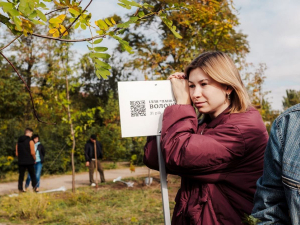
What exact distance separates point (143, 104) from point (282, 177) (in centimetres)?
126

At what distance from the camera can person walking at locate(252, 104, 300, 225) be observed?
1064 mm

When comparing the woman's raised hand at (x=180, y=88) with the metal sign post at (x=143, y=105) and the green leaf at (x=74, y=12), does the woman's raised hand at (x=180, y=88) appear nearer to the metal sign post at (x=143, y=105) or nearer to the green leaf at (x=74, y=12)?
the metal sign post at (x=143, y=105)

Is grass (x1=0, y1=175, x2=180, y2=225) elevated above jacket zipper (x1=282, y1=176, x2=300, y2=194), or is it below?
below

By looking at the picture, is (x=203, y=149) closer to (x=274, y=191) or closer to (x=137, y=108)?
(x=274, y=191)

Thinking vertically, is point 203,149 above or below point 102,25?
below

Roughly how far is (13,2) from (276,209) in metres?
1.38

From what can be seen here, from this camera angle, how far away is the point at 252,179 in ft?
5.73

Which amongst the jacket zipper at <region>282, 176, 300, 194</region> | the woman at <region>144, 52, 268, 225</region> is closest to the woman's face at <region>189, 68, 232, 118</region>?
the woman at <region>144, 52, 268, 225</region>

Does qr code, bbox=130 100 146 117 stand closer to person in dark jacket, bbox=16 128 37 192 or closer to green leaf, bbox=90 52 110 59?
green leaf, bbox=90 52 110 59

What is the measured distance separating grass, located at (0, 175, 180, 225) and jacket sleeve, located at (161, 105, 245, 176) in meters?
3.88

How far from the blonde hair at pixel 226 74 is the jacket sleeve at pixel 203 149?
0.20m

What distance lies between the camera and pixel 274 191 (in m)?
1.16

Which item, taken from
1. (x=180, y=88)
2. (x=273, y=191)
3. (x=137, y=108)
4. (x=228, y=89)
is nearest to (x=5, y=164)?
(x=137, y=108)

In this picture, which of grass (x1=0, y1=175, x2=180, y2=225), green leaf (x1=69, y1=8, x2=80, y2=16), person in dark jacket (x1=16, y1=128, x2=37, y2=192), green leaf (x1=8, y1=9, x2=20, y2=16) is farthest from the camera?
person in dark jacket (x1=16, y1=128, x2=37, y2=192)
